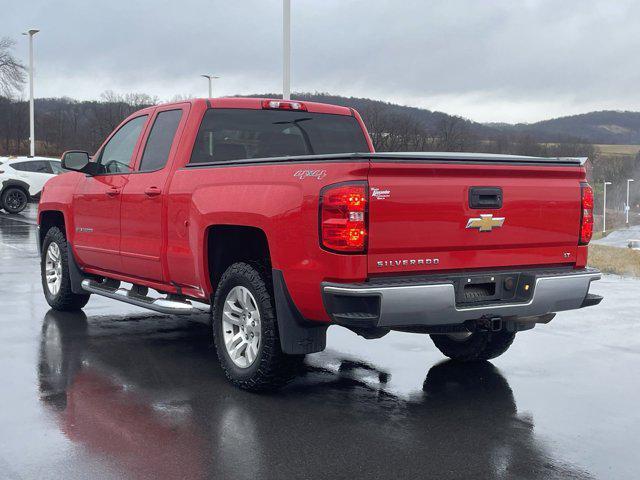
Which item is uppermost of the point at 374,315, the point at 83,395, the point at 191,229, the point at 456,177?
the point at 456,177

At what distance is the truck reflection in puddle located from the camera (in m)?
4.23

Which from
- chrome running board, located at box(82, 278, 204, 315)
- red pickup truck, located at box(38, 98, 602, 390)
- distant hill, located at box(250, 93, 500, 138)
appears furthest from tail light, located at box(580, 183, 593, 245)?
distant hill, located at box(250, 93, 500, 138)

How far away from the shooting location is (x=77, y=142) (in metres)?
74.4

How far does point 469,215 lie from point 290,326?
1301mm

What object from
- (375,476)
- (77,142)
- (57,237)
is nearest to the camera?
(375,476)

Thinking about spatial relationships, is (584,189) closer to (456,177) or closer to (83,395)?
(456,177)

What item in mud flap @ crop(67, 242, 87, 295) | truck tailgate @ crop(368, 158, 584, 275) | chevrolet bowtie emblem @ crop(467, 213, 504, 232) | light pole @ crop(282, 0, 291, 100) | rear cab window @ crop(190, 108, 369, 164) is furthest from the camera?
light pole @ crop(282, 0, 291, 100)

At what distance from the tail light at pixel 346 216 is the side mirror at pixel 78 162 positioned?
11.7 ft

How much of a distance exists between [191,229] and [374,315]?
6.28ft

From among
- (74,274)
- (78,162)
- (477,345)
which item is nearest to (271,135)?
(78,162)

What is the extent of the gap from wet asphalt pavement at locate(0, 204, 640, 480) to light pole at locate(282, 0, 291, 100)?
9.92m

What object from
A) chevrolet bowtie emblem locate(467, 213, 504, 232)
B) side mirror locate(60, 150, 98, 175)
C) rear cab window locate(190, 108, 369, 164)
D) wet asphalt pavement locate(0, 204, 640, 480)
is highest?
rear cab window locate(190, 108, 369, 164)

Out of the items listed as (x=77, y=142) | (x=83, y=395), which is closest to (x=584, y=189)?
(x=83, y=395)

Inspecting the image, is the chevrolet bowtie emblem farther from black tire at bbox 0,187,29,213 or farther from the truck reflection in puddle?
black tire at bbox 0,187,29,213
